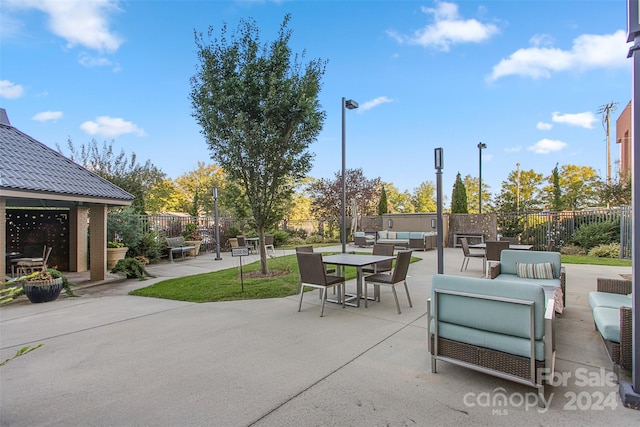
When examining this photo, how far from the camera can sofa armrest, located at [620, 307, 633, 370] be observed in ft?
8.30

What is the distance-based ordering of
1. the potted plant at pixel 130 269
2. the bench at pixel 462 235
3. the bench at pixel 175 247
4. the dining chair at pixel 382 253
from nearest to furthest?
1. the dining chair at pixel 382 253
2. the potted plant at pixel 130 269
3. the bench at pixel 175 247
4. the bench at pixel 462 235

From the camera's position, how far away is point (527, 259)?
5145 mm

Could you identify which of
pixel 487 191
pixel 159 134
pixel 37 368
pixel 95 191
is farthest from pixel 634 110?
pixel 487 191

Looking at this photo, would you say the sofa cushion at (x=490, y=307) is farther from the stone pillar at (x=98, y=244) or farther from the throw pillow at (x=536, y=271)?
the stone pillar at (x=98, y=244)

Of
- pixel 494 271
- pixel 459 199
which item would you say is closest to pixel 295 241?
pixel 459 199

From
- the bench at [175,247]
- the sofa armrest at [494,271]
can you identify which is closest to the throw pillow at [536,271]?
the sofa armrest at [494,271]

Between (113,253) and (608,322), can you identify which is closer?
(608,322)

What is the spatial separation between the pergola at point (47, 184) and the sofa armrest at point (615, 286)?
908 centimetres

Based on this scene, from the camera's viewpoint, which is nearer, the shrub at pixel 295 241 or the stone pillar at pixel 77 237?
the stone pillar at pixel 77 237

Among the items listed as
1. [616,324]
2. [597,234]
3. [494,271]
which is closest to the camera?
[616,324]

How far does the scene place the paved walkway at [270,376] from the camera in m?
2.26

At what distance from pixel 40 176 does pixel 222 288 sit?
4449mm

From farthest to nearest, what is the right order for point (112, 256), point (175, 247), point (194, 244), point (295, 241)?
point (295, 241)
point (194, 244)
point (175, 247)
point (112, 256)

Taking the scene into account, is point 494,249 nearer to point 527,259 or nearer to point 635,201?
point 527,259
